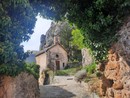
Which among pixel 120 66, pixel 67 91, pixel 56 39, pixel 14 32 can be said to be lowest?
pixel 67 91

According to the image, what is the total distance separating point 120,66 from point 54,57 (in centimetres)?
3310

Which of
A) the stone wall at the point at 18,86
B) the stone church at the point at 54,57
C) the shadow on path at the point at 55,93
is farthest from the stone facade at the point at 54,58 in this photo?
the stone wall at the point at 18,86

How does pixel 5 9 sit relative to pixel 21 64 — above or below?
above

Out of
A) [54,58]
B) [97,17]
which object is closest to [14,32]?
[97,17]

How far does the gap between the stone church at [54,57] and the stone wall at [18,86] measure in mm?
29491

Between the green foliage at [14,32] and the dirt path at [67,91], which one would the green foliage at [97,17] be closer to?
the green foliage at [14,32]

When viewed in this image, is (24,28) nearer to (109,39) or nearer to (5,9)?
(5,9)

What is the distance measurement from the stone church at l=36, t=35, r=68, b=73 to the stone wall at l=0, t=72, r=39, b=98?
1161 inches

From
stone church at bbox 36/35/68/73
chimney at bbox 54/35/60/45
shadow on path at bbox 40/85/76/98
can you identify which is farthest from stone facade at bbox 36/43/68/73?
shadow on path at bbox 40/85/76/98

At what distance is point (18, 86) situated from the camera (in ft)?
43.2

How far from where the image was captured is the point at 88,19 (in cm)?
1330

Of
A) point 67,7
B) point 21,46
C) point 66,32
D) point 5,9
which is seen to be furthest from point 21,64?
point 66,32

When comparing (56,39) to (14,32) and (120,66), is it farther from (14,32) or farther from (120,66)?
(14,32)

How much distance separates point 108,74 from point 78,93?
10661 millimetres
